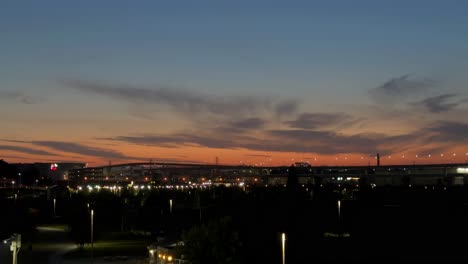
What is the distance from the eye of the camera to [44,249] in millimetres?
51562


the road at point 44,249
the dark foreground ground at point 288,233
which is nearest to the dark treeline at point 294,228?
the dark foreground ground at point 288,233

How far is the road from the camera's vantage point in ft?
143

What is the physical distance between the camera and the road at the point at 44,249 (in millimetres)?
43609

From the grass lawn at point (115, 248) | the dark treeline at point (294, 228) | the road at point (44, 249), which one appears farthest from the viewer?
the grass lawn at point (115, 248)

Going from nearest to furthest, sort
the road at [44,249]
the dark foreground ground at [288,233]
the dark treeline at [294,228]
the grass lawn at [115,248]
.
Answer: the dark treeline at [294,228], the dark foreground ground at [288,233], the road at [44,249], the grass lawn at [115,248]

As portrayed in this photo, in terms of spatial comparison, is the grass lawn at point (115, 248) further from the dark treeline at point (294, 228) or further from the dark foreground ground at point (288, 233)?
the dark treeline at point (294, 228)

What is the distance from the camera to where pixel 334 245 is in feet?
160

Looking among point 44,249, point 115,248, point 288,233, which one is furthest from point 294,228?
point 44,249

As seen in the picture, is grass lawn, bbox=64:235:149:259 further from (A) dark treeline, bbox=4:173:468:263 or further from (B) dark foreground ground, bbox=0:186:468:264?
(A) dark treeline, bbox=4:173:468:263

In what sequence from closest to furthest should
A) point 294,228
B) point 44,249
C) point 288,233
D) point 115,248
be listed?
point 115,248
point 44,249
point 288,233
point 294,228

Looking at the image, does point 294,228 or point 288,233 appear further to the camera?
point 294,228

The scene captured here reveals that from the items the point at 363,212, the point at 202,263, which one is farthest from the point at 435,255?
the point at 363,212

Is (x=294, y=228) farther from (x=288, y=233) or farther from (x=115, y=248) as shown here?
(x=115, y=248)

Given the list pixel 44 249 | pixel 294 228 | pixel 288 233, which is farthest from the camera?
pixel 294 228
